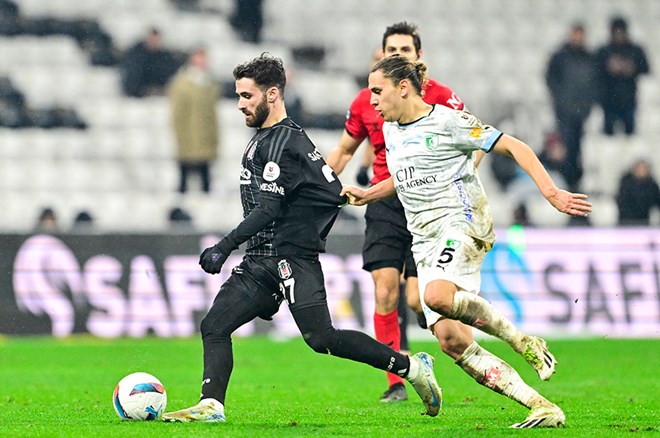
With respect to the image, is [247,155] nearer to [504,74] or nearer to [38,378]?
[38,378]

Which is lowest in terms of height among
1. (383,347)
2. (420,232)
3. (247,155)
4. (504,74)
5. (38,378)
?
(38,378)

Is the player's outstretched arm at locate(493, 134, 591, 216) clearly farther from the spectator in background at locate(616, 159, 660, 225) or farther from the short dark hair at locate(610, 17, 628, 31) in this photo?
the short dark hair at locate(610, 17, 628, 31)

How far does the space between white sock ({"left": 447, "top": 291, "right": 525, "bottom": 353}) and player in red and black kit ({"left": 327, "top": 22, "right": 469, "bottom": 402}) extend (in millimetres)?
2060

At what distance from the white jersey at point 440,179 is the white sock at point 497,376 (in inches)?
23.2

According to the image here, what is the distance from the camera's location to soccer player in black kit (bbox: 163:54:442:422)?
7.20 metres

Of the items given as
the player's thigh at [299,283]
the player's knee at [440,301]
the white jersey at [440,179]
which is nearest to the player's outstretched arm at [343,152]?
the white jersey at [440,179]

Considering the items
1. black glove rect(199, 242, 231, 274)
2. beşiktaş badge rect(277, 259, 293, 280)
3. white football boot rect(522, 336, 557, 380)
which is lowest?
white football boot rect(522, 336, 557, 380)

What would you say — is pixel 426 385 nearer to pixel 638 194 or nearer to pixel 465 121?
pixel 465 121

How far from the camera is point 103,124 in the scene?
19984mm

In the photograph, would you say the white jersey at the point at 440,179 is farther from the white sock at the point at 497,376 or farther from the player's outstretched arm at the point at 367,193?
the white sock at the point at 497,376

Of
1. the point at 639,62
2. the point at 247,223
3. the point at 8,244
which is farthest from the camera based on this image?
the point at 639,62

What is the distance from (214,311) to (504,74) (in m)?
14.9

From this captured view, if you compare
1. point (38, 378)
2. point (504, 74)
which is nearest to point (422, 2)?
point (504, 74)

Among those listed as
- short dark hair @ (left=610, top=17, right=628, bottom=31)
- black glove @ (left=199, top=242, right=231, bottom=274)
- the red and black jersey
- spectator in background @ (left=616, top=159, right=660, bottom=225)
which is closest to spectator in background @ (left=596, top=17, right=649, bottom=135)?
short dark hair @ (left=610, top=17, right=628, bottom=31)
